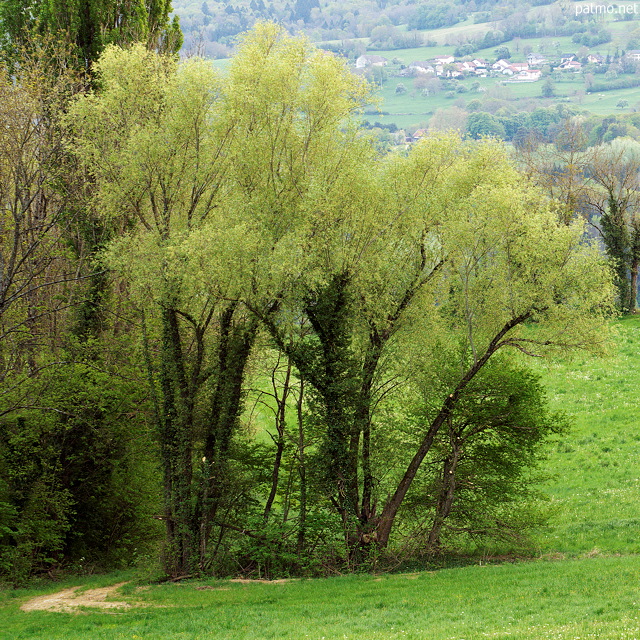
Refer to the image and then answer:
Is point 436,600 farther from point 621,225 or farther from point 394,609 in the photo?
point 621,225

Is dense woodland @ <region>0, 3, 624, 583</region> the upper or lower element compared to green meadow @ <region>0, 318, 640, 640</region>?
upper

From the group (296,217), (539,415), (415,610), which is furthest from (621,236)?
(415,610)

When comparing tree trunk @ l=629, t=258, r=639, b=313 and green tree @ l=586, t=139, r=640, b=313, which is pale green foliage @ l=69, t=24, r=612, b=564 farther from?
tree trunk @ l=629, t=258, r=639, b=313

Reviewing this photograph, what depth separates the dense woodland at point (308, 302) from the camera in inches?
754

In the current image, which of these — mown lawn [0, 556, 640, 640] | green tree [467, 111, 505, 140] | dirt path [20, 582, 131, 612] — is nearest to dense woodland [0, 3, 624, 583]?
dirt path [20, 582, 131, 612]

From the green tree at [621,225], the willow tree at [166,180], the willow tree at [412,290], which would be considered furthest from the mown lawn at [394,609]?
the green tree at [621,225]

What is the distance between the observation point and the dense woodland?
19141 mm

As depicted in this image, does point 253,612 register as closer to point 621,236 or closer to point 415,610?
point 415,610

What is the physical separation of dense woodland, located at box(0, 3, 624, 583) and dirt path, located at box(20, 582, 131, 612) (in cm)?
248

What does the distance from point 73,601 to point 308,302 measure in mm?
10111

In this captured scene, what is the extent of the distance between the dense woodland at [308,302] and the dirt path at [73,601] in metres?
2.48

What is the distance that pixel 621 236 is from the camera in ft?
177

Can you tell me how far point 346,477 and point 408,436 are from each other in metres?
2.40

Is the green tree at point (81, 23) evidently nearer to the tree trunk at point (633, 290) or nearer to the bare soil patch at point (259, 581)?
the bare soil patch at point (259, 581)
